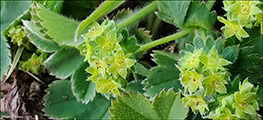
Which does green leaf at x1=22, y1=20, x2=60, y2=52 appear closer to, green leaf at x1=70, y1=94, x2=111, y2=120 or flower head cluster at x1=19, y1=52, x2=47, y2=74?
flower head cluster at x1=19, y1=52, x2=47, y2=74

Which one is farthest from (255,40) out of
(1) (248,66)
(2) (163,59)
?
(2) (163,59)

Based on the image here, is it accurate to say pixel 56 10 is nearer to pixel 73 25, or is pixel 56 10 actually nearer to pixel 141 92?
pixel 73 25

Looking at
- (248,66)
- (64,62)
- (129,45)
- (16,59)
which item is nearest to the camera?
(129,45)

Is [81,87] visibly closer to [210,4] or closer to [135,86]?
[135,86]

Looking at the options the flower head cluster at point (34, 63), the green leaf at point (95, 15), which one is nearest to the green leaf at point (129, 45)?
the green leaf at point (95, 15)

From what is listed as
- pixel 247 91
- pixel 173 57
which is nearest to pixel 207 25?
pixel 173 57

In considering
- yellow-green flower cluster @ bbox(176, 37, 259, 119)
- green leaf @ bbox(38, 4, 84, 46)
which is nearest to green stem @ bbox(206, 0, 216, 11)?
yellow-green flower cluster @ bbox(176, 37, 259, 119)
